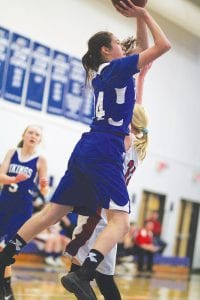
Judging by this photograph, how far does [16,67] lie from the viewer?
36.8ft

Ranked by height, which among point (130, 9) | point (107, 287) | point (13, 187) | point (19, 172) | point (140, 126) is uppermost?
point (130, 9)

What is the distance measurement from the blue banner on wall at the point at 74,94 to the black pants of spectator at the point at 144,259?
11.5 feet

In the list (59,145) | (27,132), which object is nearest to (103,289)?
(27,132)

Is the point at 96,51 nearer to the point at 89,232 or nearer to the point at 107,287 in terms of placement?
the point at 89,232

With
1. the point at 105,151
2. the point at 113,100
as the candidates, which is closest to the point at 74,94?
the point at 113,100

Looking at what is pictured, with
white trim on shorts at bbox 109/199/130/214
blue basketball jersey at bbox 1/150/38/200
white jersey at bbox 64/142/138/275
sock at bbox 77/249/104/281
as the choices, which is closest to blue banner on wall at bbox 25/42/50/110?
blue basketball jersey at bbox 1/150/38/200

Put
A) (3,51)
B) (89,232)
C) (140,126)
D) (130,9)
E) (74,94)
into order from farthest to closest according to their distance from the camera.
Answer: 1. (74,94)
2. (3,51)
3. (140,126)
4. (89,232)
5. (130,9)

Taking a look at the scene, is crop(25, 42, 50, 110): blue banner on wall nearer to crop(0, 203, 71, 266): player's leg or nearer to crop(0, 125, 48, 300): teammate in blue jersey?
crop(0, 125, 48, 300): teammate in blue jersey

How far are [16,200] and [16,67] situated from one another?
6.70 m

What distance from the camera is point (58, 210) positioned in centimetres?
331

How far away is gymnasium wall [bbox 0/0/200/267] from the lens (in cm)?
1155

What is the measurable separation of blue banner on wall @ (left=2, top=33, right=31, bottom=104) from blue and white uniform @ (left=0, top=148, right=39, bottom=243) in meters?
6.16

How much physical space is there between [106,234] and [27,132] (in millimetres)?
2357

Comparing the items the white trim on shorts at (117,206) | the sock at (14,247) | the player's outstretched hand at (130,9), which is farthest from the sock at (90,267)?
the player's outstretched hand at (130,9)
